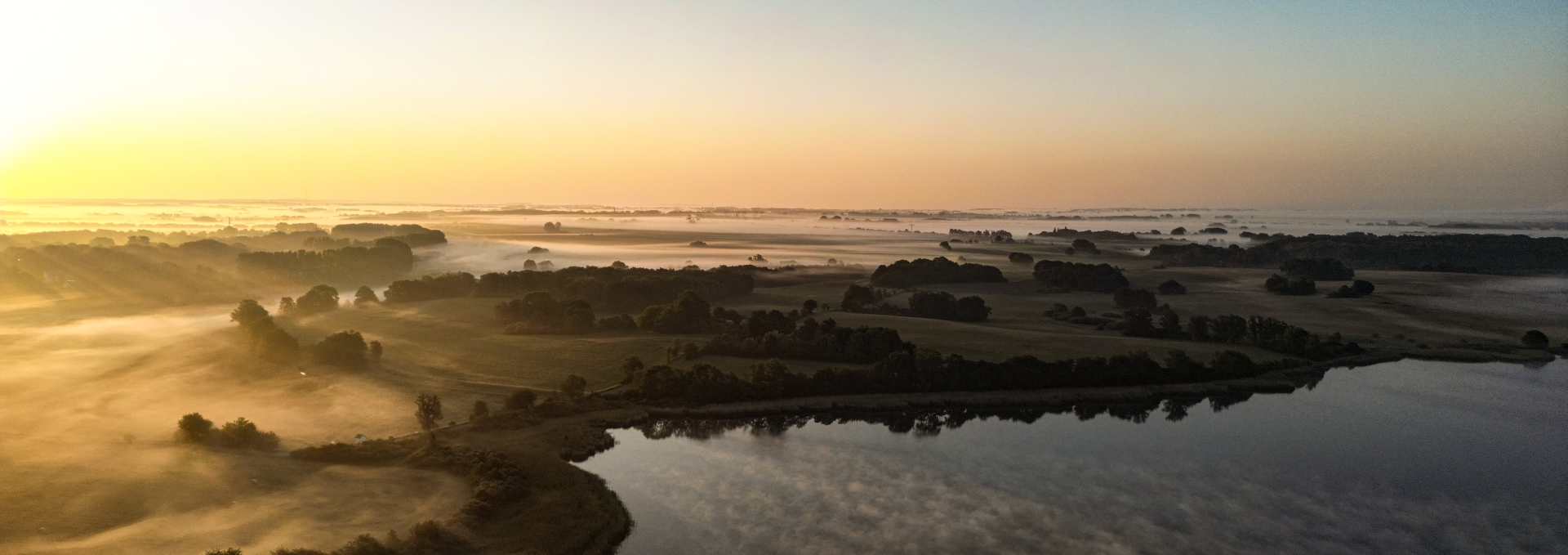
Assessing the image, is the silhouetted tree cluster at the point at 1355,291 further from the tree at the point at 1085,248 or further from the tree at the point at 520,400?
the tree at the point at 520,400

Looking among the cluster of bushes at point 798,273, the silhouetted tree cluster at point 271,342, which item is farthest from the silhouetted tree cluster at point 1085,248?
the silhouetted tree cluster at point 271,342

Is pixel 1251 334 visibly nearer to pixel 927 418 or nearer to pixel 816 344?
pixel 927 418

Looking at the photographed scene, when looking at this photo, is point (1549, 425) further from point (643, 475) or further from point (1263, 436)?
point (643, 475)

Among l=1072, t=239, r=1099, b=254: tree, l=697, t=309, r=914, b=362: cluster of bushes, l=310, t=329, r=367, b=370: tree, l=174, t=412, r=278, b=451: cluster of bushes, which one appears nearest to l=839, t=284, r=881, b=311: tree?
l=697, t=309, r=914, b=362: cluster of bushes

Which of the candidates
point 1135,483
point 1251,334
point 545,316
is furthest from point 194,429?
point 1251,334

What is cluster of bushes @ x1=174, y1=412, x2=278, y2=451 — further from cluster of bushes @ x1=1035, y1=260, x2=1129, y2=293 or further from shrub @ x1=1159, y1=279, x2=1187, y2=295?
shrub @ x1=1159, y1=279, x2=1187, y2=295
